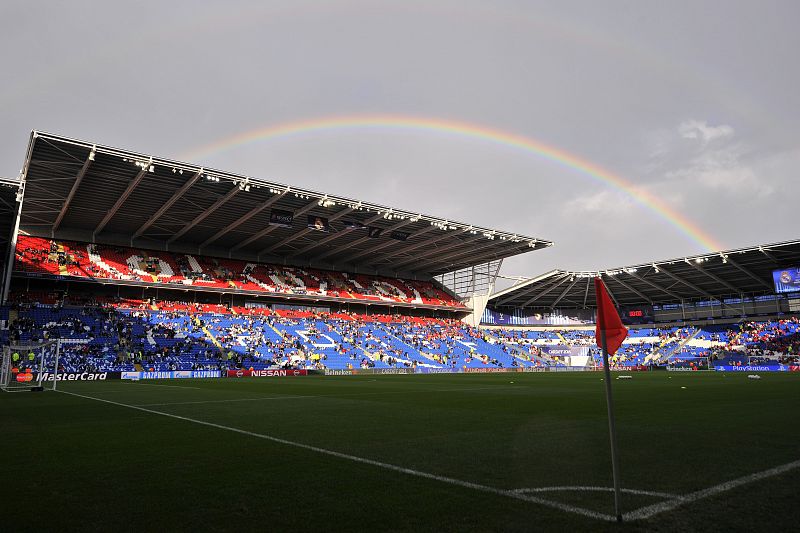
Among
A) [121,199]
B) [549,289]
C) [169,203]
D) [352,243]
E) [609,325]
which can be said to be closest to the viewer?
[609,325]

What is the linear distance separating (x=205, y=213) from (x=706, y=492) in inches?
1789

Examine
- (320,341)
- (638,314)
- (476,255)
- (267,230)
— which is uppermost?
(267,230)

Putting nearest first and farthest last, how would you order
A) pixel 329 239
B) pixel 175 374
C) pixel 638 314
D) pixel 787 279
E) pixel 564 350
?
pixel 175 374
pixel 329 239
pixel 787 279
pixel 564 350
pixel 638 314

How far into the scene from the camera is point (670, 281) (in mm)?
68875

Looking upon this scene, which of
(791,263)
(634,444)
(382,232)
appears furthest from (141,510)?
(791,263)

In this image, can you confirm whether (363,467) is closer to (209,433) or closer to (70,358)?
(209,433)

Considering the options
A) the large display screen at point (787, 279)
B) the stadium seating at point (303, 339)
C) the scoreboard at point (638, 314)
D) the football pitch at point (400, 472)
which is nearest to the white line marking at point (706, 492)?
the football pitch at point (400, 472)

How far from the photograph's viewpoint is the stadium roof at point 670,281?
5700 centimetres

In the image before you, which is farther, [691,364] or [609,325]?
[691,364]

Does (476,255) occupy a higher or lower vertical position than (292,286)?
higher

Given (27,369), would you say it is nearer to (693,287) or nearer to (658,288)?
(658,288)

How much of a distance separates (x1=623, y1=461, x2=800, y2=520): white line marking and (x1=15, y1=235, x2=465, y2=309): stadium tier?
2020 inches

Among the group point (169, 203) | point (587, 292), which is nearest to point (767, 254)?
point (587, 292)

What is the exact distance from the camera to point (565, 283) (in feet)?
239
